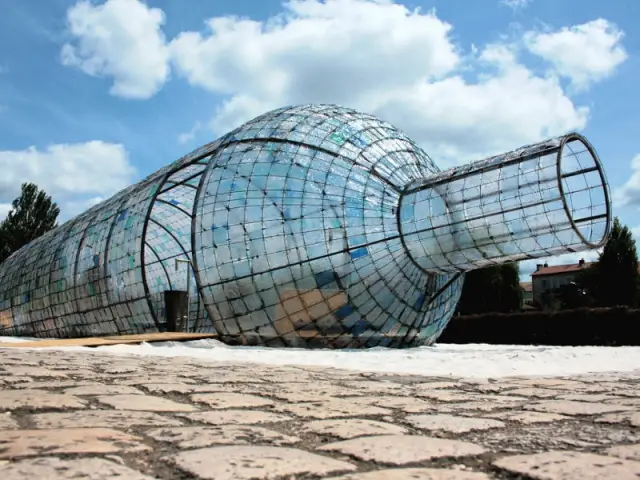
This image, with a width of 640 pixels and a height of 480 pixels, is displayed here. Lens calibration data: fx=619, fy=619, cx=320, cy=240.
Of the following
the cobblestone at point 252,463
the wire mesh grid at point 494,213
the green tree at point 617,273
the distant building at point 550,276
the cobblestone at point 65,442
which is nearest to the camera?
the cobblestone at point 252,463

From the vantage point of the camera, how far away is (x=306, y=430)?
2.62 meters

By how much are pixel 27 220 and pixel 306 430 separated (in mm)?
45439

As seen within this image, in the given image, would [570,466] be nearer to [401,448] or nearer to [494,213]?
[401,448]

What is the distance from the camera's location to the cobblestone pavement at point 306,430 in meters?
1.88

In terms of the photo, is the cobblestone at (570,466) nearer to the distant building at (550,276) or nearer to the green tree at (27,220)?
the green tree at (27,220)

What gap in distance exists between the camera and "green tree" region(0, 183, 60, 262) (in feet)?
138

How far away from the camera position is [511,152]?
36.5 ft

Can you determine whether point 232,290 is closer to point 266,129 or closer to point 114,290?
point 266,129

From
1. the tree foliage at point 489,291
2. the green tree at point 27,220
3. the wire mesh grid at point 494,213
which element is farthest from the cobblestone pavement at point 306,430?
the green tree at point 27,220

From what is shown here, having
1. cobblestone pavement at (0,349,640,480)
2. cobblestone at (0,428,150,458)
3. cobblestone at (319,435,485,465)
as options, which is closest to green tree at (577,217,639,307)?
cobblestone pavement at (0,349,640,480)

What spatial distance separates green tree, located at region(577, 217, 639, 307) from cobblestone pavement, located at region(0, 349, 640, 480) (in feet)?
109

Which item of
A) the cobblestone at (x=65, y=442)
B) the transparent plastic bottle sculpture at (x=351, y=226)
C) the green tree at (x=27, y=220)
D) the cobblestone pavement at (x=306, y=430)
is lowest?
the cobblestone pavement at (x=306, y=430)

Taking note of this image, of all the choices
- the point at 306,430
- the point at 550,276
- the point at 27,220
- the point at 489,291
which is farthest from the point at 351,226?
the point at 550,276

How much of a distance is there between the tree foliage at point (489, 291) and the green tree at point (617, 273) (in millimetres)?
6324
